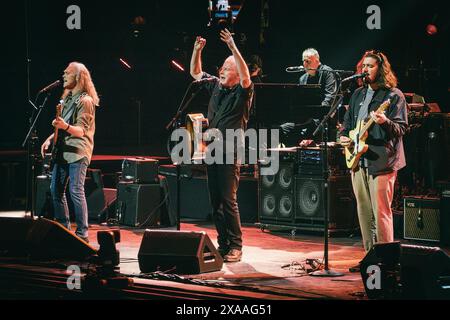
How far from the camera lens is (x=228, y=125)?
835cm

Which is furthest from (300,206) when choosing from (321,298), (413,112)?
(321,298)

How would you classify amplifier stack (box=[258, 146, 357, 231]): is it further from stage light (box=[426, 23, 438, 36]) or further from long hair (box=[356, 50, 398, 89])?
stage light (box=[426, 23, 438, 36])

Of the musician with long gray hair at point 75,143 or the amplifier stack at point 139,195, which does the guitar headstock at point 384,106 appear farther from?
the amplifier stack at point 139,195

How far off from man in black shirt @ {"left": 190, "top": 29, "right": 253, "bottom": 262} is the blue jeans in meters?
1.46

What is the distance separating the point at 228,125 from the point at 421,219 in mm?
2869

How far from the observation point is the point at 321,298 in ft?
22.0

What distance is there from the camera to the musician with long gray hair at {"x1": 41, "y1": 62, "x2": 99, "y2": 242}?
8.96m

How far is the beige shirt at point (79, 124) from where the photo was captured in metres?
8.95

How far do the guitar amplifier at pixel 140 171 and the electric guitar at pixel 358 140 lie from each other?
4.17 m

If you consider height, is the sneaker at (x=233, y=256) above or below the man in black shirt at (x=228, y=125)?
below

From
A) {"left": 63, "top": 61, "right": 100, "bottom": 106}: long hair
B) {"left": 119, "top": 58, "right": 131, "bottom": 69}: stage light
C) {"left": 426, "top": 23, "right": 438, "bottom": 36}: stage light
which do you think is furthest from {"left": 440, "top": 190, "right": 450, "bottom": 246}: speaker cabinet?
{"left": 119, "top": 58, "right": 131, "bottom": 69}: stage light

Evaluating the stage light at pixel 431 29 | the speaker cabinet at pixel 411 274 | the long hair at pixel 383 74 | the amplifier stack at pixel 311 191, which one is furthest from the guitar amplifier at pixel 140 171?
the speaker cabinet at pixel 411 274

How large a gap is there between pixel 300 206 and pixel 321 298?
3.98m
